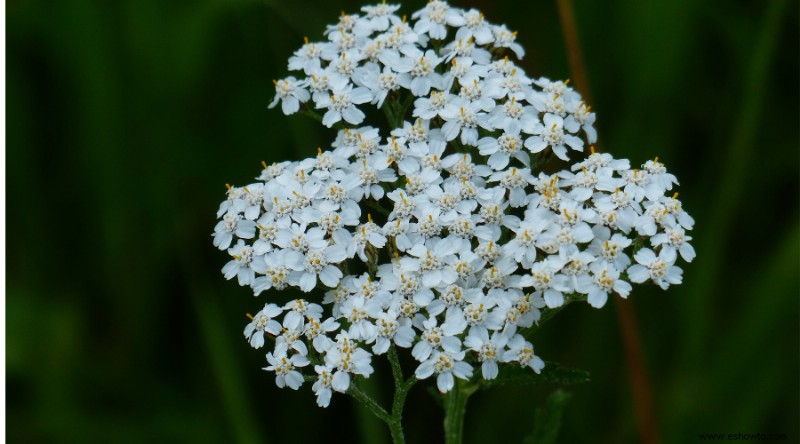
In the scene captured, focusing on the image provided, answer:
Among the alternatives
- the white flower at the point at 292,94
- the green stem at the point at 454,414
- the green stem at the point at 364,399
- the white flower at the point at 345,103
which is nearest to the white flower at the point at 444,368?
the green stem at the point at 364,399

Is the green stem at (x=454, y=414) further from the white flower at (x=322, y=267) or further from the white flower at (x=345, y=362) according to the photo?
the white flower at (x=322, y=267)

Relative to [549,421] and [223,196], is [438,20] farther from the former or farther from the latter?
[223,196]

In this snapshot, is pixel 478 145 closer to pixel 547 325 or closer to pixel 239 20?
pixel 547 325

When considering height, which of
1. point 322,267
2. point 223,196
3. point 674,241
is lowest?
point 674,241

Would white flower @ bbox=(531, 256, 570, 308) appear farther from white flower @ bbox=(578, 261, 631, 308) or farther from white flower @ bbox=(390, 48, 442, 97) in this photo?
white flower @ bbox=(390, 48, 442, 97)

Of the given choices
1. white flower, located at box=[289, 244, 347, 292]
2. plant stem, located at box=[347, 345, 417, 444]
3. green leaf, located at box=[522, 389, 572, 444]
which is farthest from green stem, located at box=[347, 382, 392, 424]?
green leaf, located at box=[522, 389, 572, 444]

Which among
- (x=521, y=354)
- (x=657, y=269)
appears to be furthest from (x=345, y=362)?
(x=657, y=269)
